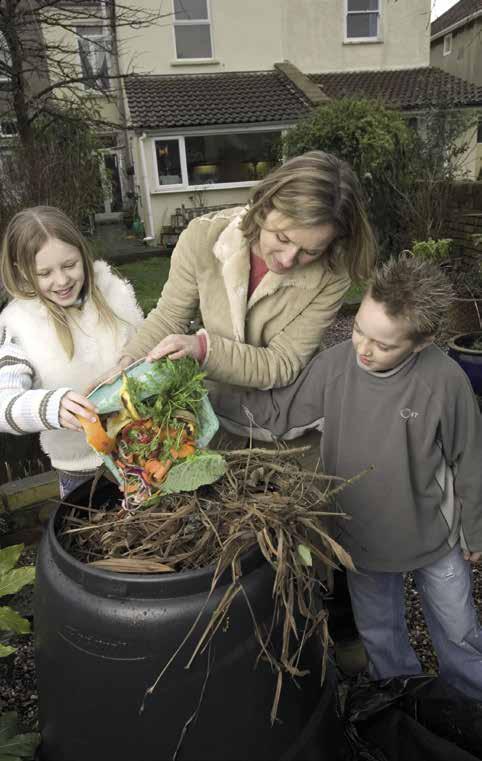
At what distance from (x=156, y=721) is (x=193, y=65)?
Result: 1588 centimetres

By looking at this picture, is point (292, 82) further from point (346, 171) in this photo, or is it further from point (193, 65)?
point (346, 171)

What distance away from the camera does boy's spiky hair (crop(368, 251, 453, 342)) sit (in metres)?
1.46

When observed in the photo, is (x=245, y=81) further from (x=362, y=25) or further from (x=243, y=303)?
(x=243, y=303)

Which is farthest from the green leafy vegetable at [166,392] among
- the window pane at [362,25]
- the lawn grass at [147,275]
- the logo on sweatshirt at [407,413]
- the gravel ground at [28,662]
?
the window pane at [362,25]

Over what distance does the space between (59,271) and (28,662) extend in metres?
1.53

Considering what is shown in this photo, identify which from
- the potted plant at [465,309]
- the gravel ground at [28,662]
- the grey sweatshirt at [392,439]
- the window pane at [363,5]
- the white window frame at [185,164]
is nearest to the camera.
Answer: the grey sweatshirt at [392,439]

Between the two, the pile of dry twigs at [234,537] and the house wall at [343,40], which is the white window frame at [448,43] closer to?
the house wall at [343,40]

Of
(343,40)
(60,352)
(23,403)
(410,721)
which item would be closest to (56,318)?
(60,352)

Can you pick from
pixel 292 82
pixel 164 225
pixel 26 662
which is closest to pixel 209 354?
pixel 26 662

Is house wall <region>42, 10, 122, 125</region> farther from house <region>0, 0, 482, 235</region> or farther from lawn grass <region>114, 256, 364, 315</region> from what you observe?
lawn grass <region>114, 256, 364, 315</region>

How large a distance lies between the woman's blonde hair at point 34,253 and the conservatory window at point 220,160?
1330 centimetres

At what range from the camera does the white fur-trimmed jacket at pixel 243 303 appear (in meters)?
1.71

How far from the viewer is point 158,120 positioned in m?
13.4

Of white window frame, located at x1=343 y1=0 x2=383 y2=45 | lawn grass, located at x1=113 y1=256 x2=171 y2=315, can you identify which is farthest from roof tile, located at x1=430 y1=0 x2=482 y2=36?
lawn grass, located at x1=113 y1=256 x2=171 y2=315
